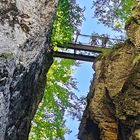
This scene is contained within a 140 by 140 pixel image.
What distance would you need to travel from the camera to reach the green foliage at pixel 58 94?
686 inches

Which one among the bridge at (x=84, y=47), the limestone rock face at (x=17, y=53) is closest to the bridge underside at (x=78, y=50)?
the bridge at (x=84, y=47)

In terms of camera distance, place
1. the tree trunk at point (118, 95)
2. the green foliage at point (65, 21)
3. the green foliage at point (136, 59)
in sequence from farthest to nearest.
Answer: the green foliage at point (65, 21) < the green foliage at point (136, 59) < the tree trunk at point (118, 95)

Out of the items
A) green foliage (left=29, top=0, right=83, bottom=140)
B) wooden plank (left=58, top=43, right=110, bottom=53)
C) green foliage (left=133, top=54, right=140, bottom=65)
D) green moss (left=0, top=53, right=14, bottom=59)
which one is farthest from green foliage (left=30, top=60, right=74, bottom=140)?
green moss (left=0, top=53, right=14, bottom=59)

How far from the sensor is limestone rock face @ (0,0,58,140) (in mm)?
6607

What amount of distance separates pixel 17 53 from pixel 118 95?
834cm

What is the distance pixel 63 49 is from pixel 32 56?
12.1 m

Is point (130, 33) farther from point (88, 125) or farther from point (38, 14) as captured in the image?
point (38, 14)

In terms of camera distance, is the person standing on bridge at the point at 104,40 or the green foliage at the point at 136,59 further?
the person standing on bridge at the point at 104,40

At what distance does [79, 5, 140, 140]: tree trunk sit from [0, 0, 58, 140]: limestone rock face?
6.00 meters

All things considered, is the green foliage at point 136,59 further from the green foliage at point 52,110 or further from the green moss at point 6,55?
the green moss at point 6,55

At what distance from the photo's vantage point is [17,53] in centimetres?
709

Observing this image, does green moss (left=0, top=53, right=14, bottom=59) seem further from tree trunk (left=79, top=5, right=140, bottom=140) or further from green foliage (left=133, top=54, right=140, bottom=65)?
green foliage (left=133, top=54, right=140, bottom=65)

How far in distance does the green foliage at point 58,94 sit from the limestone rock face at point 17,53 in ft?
28.4

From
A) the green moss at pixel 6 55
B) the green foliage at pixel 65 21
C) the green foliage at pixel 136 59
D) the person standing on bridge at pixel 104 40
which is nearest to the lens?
the green moss at pixel 6 55
